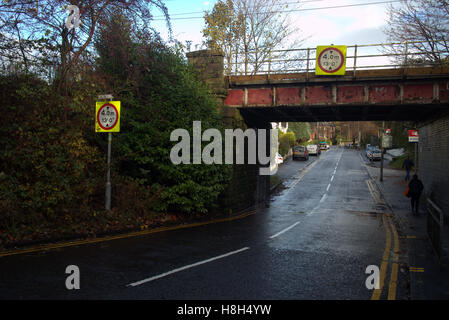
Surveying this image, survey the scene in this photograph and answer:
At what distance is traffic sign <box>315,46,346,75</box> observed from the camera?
1504cm

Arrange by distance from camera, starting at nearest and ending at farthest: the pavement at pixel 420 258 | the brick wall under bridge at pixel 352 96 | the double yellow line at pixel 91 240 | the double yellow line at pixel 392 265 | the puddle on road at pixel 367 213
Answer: the double yellow line at pixel 392 265, the pavement at pixel 420 258, the double yellow line at pixel 91 240, the brick wall under bridge at pixel 352 96, the puddle on road at pixel 367 213

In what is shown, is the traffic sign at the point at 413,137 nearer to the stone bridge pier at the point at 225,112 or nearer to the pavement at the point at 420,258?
the pavement at the point at 420,258

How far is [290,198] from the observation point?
2112 cm

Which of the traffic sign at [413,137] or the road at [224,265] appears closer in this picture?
the road at [224,265]

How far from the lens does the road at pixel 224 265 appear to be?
5.46 metres

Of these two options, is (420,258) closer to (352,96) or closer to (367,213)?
(367,213)

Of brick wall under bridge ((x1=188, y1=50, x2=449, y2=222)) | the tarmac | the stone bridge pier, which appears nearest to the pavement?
the tarmac

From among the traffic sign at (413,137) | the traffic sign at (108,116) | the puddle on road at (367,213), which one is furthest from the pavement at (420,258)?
the traffic sign at (108,116)

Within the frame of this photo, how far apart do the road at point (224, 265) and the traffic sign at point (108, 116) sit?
3.43 m

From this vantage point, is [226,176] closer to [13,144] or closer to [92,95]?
[92,95]

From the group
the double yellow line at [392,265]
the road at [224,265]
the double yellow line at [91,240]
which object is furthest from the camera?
the double yellow line at [91,240]

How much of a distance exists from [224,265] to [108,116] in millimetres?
5991

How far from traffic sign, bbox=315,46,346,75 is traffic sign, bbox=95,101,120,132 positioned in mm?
9309

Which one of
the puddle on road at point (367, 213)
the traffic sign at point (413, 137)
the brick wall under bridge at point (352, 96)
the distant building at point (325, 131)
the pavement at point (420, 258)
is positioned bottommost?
the puddle on road at point (367, 213)
